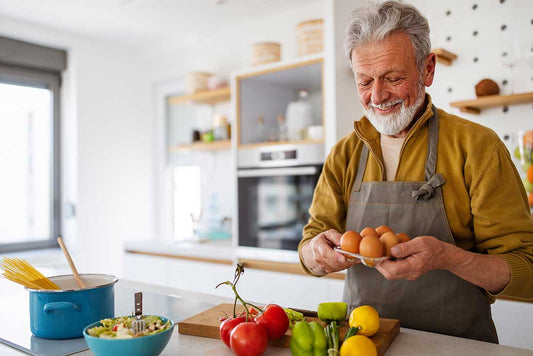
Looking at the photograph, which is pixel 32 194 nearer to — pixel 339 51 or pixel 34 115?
pixel 34 115

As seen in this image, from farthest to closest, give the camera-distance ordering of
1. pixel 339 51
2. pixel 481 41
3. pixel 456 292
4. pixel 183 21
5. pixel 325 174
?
pixel 183 21, pixel 339 51, pixel 481 41, pixel 325 174, pixel 456 292

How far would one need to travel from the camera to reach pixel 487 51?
99.5 inches

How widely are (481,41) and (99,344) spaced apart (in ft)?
8.06

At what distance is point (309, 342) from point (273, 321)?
0.11m

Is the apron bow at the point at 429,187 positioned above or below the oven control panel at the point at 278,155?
below

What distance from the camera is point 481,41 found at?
2547 millimetres

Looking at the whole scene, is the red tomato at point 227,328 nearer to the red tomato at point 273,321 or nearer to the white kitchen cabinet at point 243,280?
the red tomato at point 273,321

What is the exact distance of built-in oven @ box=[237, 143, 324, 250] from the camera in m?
2.89

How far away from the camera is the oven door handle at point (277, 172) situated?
286 cm

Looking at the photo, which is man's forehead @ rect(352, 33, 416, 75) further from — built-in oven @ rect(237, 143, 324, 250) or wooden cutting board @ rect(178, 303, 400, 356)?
built-in oven @ rect(237, 143, 324, 250)

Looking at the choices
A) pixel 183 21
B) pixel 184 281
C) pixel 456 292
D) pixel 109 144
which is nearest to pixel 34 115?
pixel 109 144

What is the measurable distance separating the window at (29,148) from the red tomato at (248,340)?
3.42 m

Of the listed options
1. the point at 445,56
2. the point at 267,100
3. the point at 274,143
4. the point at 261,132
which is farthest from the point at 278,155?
the point at 445,56

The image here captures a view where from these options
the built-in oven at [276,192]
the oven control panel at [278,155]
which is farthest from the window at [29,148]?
the oven control panel at [278,155]
